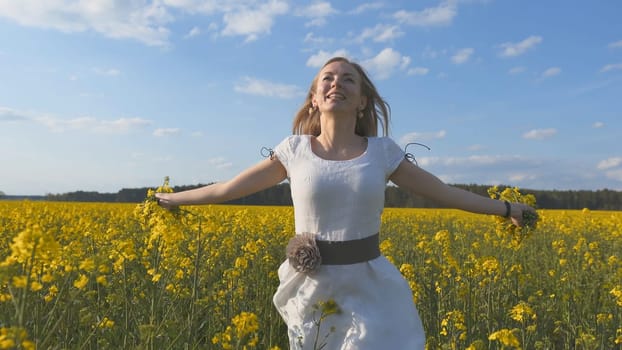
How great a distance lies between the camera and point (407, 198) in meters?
33.1

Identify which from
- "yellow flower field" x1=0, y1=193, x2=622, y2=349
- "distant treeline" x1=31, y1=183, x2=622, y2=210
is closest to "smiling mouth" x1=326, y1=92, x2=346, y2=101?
"yellow flower field" x1=0, y1=193, x2=622, y2=349

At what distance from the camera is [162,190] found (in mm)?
2994

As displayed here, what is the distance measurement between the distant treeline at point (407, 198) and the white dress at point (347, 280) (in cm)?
2567

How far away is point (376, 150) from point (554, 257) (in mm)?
6047

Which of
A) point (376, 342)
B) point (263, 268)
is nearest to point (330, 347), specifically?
point (376, 342)

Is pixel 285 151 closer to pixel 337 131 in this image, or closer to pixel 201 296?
pixel 337 131

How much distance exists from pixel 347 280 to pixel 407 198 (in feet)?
103

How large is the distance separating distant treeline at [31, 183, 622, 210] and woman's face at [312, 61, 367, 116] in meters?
25.4

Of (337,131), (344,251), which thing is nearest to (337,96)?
(337,131)

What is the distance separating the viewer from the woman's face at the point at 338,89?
2.57m

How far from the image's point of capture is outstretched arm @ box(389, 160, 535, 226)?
2.61 meters

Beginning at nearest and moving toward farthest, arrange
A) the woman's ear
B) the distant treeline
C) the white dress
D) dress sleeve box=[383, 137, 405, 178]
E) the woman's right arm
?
the white dress
dress sleeve box=[383, 137, 405, 178]
the woman's right arm
the woman's ear
the distant treeline

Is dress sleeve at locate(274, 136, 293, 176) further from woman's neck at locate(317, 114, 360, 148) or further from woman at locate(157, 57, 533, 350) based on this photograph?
woman's neck at locate(317, 114, 360, 148)

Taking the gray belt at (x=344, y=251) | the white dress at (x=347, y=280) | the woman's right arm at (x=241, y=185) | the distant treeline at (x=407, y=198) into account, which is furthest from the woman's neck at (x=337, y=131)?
the distant treeline at (x=407, y=198)
